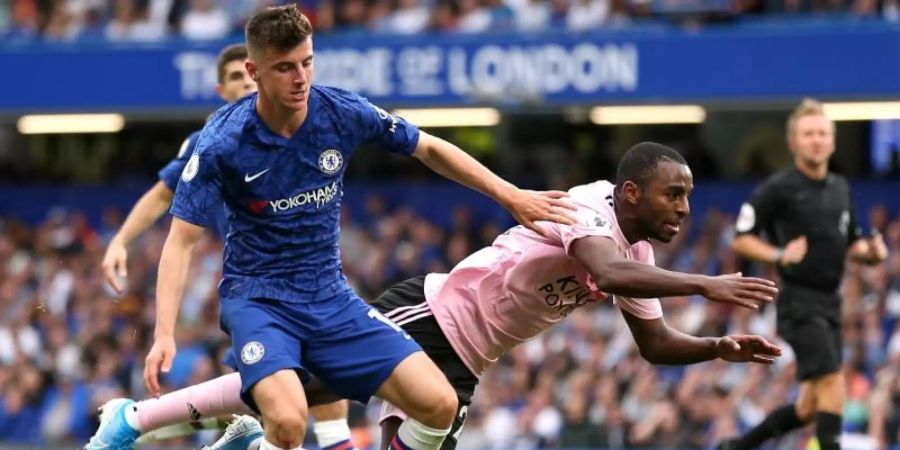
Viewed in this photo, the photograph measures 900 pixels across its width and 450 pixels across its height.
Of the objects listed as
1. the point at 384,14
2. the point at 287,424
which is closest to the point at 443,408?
the point at 287,424

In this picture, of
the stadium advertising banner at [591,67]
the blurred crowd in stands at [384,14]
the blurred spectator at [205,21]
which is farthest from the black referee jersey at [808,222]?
the blurred spectator at [205,21]

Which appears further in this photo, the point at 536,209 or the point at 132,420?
the point at 132,420

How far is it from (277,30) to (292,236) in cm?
83

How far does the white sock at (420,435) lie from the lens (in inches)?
280

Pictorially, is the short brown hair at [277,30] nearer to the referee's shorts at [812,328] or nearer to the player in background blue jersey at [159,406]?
the player in background blue jersey at [159,406]

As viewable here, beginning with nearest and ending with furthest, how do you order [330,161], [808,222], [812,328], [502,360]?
[330,161] → [812,328] → [808,222] → [502,360]

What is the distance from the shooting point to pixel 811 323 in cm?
1012

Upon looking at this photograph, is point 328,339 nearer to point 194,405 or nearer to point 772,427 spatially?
point 194,405

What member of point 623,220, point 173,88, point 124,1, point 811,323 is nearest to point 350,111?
point 623,220

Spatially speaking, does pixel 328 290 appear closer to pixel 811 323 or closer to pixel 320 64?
pixel 811 323

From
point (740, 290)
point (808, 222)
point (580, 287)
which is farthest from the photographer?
point (808, 222)

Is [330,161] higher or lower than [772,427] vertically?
higher

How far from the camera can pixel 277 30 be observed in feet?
21.9

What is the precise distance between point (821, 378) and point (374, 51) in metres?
9.18
